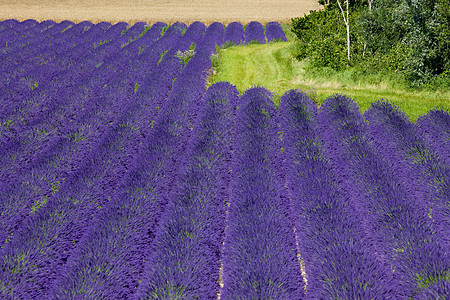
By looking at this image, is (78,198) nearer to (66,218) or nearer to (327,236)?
(66,218)

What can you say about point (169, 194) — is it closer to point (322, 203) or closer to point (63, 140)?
point (322, 203)

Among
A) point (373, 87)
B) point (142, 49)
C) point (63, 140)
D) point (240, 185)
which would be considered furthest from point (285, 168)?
point (142, 49)

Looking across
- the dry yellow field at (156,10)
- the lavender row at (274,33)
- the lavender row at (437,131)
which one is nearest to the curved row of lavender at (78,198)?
the lavender row at (437,131)

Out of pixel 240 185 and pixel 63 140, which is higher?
pixel 63 140

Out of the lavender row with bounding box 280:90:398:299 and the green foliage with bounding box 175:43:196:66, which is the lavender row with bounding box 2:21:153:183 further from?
the lavender row with bounding box 280:90:398:299

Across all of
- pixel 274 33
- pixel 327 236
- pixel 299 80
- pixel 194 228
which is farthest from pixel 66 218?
pixel 274 33

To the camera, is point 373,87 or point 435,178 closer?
point 435,178

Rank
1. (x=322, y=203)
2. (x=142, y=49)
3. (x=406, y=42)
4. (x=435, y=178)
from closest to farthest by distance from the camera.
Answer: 1. (x=322, y=203)
2. (x=435, y=178)
3. (x=406, y=42)
4. (x=142, y=49)
